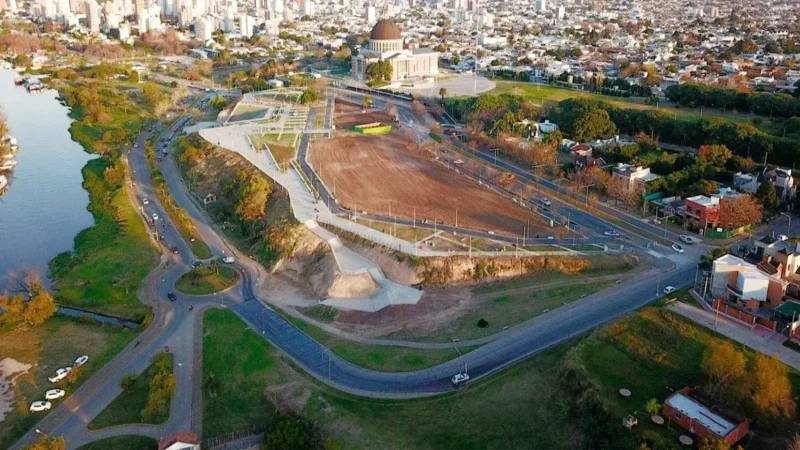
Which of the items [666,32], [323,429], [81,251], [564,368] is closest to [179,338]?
[323,429]

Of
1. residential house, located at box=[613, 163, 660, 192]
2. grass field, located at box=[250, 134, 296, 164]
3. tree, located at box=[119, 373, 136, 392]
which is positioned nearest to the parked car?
tree, located at box=[119, 373, 136, 392]

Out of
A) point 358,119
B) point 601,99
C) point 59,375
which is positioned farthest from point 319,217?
point 601,99

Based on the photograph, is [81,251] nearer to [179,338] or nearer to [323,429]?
[179,338]

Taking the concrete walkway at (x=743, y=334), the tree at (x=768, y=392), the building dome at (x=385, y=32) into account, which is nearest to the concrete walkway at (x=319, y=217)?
the concrete walkway at (x=743, y=334)

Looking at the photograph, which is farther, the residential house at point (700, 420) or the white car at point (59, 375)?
the white car at point (59, 375)

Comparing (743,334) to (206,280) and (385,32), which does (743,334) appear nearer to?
(206,280)

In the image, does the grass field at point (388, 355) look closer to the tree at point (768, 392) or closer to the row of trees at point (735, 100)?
the tree at point (768, 392)
